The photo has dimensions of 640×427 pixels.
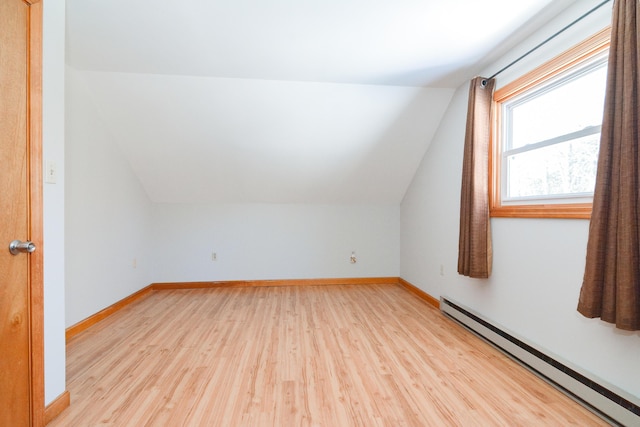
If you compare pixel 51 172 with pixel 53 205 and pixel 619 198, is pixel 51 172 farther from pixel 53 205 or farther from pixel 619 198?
pixel 619 198

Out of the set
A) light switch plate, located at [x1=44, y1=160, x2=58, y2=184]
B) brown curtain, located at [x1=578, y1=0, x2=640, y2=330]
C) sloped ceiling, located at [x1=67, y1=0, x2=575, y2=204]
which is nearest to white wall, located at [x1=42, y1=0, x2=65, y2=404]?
light switch plate, located at [x1=44, y1=160, x2=58, y2=184]

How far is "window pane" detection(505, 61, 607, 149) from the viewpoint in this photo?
1601 millimetres

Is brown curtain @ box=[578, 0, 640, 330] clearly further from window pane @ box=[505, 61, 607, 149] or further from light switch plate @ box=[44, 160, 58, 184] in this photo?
light switch plate @ box=[44, 160, 58, 184]

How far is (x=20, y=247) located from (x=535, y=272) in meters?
2.80

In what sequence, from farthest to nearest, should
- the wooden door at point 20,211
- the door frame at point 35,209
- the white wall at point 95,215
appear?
the white wall at point 95,215, the door frame at point 35,209, the wooden door at point 20,211

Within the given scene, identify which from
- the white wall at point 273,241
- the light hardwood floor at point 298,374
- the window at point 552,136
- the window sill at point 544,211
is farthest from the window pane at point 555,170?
the white wall at point 273,241

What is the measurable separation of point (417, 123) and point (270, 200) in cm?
210

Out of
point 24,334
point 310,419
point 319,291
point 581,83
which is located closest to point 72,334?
point 24,334

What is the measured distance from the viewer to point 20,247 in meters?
1.21

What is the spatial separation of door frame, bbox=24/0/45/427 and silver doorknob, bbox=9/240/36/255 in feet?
0.19

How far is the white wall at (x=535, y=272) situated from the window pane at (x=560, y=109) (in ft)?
0.73

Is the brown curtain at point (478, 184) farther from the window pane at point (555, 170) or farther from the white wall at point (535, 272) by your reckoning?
the window pane at point (555, 170)

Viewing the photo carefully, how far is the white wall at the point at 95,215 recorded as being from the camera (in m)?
2.31

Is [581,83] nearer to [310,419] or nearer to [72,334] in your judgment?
[310,419]
